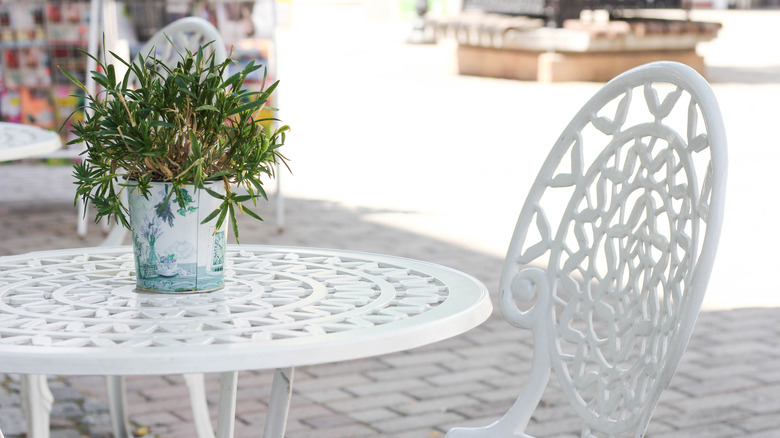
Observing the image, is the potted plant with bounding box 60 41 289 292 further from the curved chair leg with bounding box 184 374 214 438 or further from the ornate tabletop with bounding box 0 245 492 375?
the curved chair leg with bounding box 184 374 214 438

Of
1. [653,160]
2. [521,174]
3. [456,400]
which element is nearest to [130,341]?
[653,160]

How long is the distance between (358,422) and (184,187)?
1.62 metres

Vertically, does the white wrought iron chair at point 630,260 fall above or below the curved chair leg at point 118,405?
above

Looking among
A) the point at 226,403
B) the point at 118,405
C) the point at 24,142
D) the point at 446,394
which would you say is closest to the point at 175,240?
the point at 226,403

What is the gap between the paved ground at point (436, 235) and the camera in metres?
3.04

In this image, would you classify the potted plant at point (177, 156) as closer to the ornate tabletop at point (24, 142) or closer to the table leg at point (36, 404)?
the table leg at point (36, 404)

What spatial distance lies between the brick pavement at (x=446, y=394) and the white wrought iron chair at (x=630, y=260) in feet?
3.96

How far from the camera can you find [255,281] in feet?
5.60

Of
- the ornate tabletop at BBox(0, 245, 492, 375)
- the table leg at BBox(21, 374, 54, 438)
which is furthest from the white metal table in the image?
the table leg at BBox(21, 374, 54, 438)

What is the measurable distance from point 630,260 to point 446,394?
1.64 m

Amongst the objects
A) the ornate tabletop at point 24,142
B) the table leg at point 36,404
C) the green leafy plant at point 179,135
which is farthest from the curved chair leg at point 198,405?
the green leafy plant at point 179,135

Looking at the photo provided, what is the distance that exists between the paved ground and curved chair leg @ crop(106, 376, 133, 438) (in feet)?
0.72

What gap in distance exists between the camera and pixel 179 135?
1.48m

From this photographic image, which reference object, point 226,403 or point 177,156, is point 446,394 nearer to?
point 226,403
